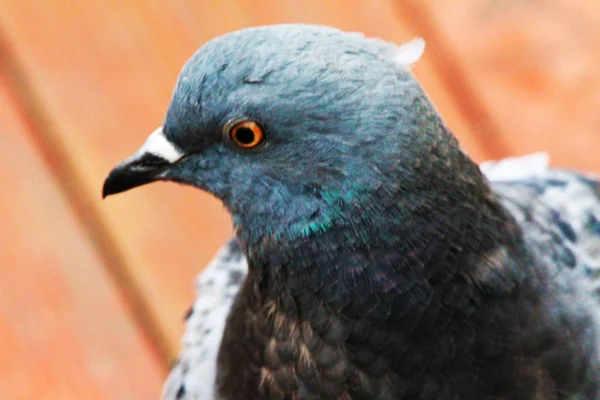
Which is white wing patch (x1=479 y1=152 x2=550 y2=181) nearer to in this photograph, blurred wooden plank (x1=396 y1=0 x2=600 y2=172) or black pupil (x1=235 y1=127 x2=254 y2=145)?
blurred wooden plank (x1=396 y1=0 x2=600 y2=172)

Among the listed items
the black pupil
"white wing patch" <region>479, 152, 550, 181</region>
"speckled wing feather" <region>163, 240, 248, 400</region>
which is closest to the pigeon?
the black pupil

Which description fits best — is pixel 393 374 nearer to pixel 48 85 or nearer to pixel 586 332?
pixel 586 332

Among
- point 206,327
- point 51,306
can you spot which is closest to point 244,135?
point 206,327

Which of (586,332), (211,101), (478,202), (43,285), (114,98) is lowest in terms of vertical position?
(586,332)

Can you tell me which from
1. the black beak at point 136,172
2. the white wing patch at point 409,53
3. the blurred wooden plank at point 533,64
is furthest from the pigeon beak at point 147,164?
the blurred wooden plank at point 533,64

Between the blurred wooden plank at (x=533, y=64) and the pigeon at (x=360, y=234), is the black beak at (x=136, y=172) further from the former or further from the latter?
the blurred wooden plank at (x=533, y=64)

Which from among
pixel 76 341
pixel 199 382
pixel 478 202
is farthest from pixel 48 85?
pixel 478 202
